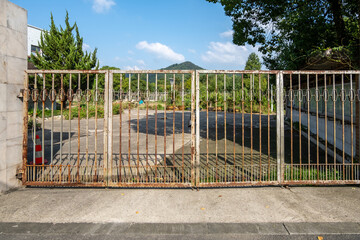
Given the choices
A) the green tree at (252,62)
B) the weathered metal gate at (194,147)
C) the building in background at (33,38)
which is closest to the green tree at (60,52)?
the building in background at (33,38)

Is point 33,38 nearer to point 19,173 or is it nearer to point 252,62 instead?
point 19,173

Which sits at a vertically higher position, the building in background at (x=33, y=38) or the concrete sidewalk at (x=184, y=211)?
the building in background at (x=33, y=38)

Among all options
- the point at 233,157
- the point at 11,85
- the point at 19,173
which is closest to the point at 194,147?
the point at 233,157

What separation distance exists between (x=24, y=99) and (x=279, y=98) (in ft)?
15.6

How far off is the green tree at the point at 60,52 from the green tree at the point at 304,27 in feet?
65.1

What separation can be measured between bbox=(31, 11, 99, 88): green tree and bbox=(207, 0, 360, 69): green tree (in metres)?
19.8

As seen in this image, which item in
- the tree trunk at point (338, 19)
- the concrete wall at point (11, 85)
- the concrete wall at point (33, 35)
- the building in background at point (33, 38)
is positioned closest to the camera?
the concrete wall at point (11, 85)

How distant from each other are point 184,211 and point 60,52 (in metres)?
26.2

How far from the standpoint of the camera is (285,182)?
4.44 m

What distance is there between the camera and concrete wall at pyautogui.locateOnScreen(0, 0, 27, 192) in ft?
13.5

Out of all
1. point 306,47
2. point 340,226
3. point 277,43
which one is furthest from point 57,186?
point 277,43

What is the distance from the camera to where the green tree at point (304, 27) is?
18.6ft

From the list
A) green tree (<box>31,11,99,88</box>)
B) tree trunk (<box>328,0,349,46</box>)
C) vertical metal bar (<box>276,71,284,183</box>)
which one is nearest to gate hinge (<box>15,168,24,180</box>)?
vertical metal bar (<box>276,71,284,183</box>)

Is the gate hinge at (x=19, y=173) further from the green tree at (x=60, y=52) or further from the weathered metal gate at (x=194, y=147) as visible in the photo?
the green tree at (x=60, y=52)
